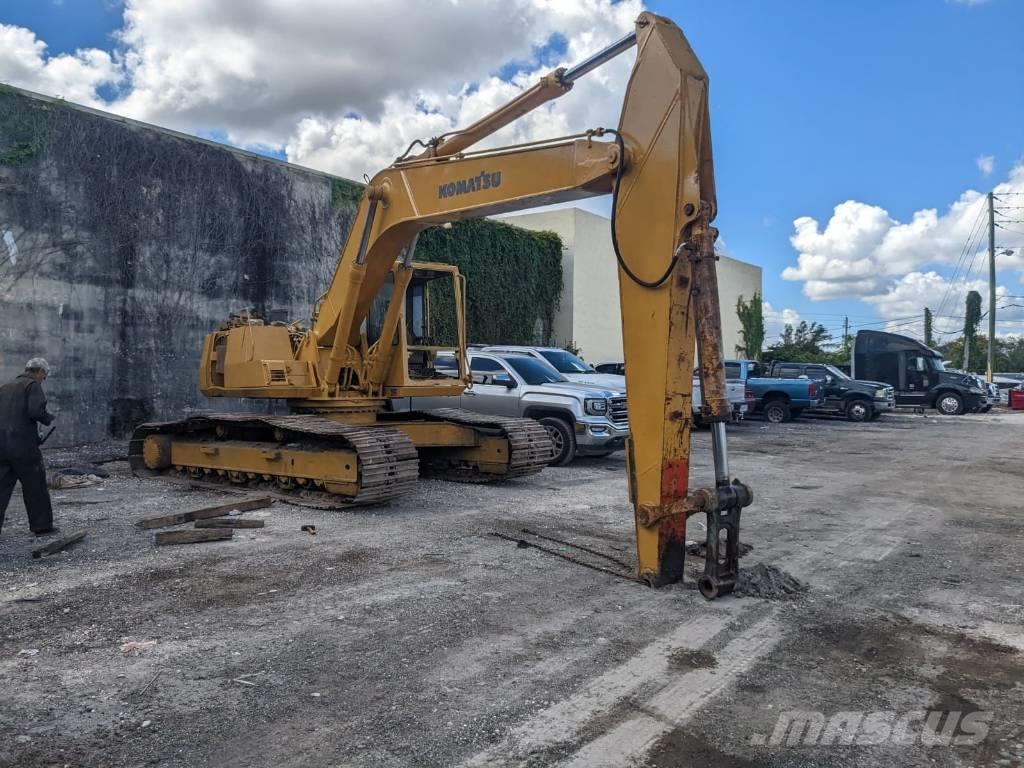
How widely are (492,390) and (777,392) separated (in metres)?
13.7

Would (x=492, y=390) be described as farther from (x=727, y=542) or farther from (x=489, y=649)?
(x=489, y=649)

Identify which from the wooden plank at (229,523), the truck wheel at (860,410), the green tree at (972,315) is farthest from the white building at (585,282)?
the green tree at (972,315)

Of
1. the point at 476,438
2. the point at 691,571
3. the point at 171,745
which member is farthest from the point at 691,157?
the point at 476,438

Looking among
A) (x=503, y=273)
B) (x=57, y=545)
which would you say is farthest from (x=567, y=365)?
(x=57, y=545)

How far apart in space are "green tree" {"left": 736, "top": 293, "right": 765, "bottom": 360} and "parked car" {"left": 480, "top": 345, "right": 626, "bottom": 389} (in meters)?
27.4

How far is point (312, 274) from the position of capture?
1955 cm

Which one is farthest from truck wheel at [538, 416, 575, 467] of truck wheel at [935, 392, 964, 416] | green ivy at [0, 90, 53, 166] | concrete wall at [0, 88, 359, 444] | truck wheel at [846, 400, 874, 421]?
truck wheel at [935, 392, 964, 416]

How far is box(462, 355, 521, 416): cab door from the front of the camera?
1366 cm

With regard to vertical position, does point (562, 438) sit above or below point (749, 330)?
below

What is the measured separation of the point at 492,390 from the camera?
1388 cm

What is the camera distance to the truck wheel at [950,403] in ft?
97.8

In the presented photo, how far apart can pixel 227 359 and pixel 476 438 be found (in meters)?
3.57

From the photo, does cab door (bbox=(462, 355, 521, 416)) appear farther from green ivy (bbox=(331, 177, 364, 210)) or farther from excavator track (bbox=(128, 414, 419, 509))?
green ivy (bbox=(331, 177, 364, 210))

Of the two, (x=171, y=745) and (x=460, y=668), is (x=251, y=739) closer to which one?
(x=171, y=745)
